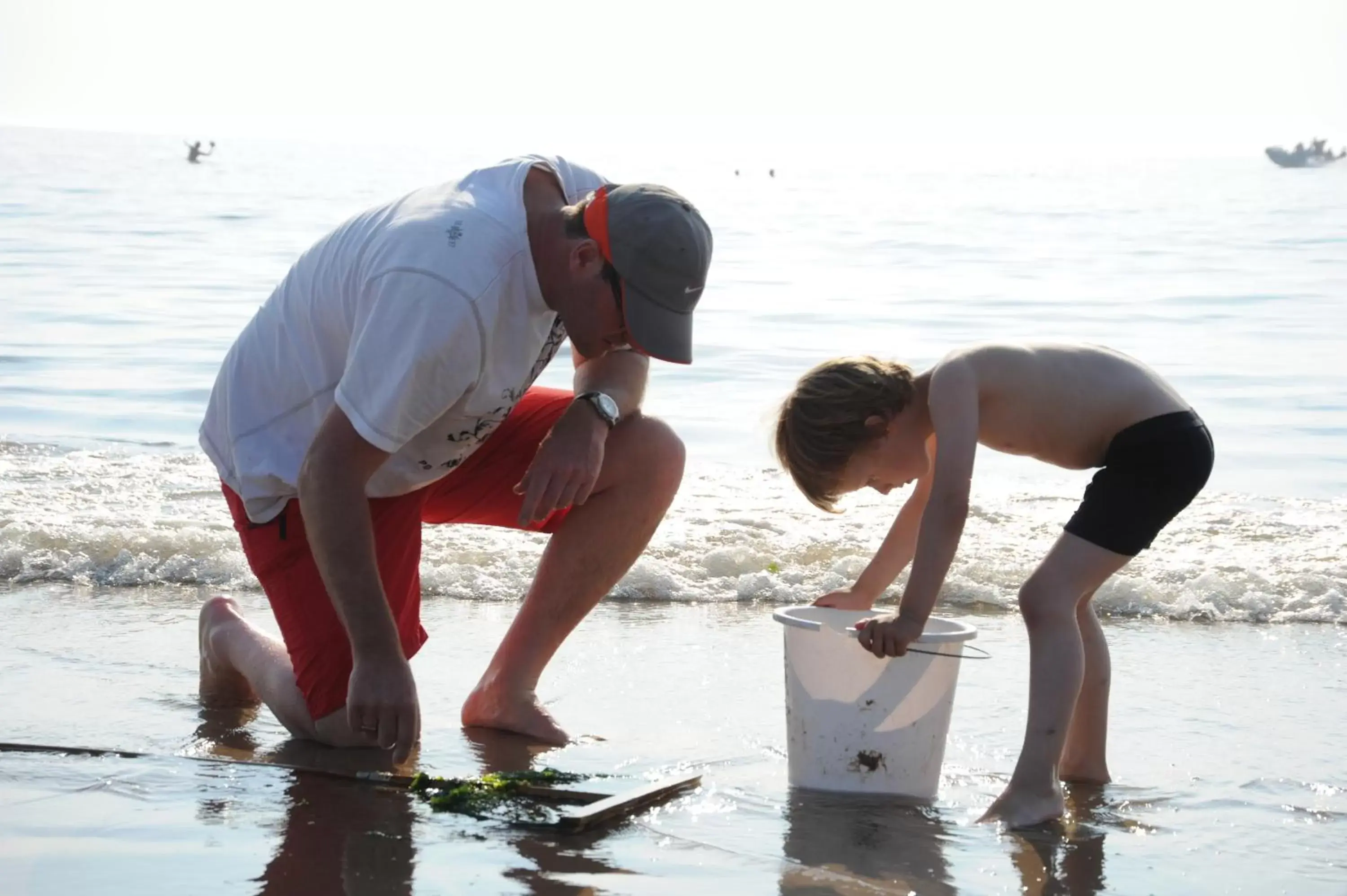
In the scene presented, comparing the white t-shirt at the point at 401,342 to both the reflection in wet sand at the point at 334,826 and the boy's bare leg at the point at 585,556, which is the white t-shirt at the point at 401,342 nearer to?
the boy's bare leg at the point at 585,556

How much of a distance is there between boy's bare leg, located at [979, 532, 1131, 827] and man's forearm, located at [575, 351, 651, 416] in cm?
98

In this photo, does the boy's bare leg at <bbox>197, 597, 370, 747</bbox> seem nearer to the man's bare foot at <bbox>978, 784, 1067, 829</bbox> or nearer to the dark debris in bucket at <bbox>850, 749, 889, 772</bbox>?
the dark debris in bucket at <bbox>850, 749, 889, 772</bbox>

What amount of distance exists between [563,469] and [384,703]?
603mm

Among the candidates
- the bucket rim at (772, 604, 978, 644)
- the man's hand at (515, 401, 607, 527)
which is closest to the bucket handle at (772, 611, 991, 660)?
the bucket rim at (772, 604, 978, 644)

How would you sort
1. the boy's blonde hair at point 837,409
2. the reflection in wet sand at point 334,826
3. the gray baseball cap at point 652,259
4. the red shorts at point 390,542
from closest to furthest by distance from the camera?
the reflection in wet sand at point 334,826 → the gray baseball cap at point 652,259 → the boy's blonde hair at point 837,409 → the red shorts at point 390,542

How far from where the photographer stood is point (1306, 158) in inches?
2509

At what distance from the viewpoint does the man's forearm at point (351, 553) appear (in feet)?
8.42

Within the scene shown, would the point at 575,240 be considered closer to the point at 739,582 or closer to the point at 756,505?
the point at 739,582

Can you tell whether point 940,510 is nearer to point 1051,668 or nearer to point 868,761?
point 1051,668

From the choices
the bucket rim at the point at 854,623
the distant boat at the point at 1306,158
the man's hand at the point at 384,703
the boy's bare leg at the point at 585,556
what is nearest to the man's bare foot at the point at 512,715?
the boy's bare leg at the point at 585,556

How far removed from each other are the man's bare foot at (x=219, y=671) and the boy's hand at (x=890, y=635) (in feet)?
5.26

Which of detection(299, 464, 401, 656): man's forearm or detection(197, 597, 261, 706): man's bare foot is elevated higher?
detection(299, 464, 401, 656): man's forearm

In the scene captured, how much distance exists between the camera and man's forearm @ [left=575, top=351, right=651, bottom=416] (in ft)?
10.8

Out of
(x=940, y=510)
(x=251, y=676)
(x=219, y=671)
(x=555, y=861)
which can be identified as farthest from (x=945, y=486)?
(x=219, y=671)
